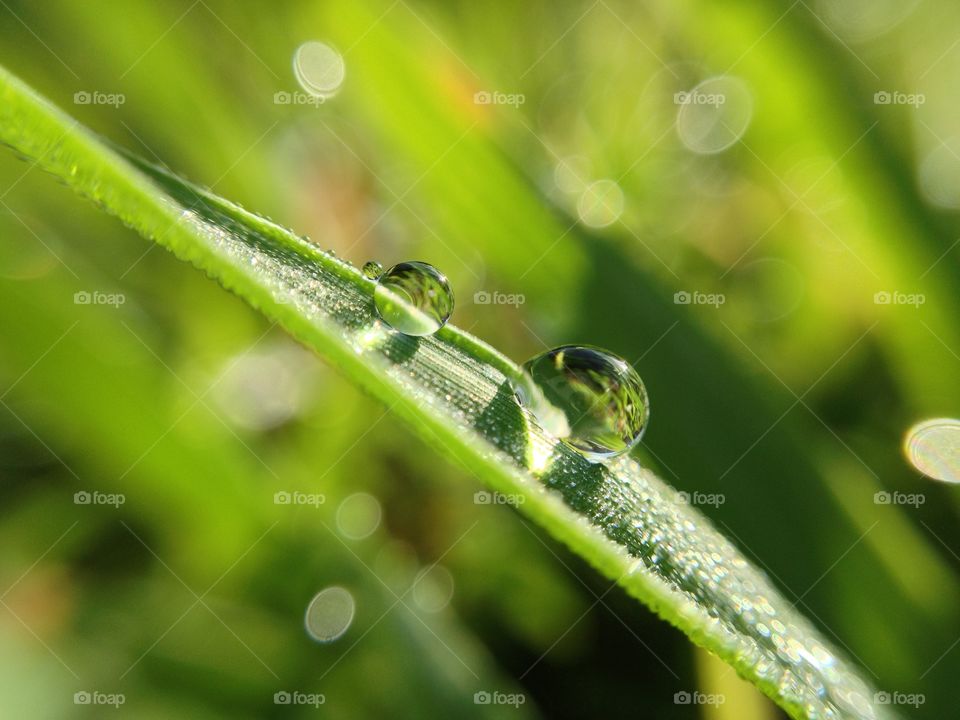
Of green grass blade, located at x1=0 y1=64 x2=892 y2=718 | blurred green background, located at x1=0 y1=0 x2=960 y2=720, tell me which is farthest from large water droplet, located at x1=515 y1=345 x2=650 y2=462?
blurred green background, located at x1=0 y1=0 x2=960 y2=720

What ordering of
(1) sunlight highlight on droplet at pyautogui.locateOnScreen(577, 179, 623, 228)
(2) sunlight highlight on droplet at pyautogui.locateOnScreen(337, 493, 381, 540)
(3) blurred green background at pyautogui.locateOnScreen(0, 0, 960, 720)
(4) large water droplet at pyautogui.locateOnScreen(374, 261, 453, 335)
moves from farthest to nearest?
(1) sunlight highlight on droplet at pyautogui.locateOnScreen(577, 179, 623, 228), (2) sunlight highlight on droplet at pyautogui.locateOnScreen(337, 493, 381, 540), (3) blurred green background at pyautogui.locateOnScreen(0, 0, 960, 720), (4) large water droplet at pyautogui.locateOnScreen(374, 261, 453, 335)

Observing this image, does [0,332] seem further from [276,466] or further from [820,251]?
[820,251]

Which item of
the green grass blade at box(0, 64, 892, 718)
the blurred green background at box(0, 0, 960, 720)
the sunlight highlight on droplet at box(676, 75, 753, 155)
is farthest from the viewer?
the sunlight highlight on droplet at box(676, 75, 753, 155)

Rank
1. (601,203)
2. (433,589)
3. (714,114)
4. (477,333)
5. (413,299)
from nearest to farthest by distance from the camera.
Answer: (413,299) < (433,589) < (477,333) < (601,203) < (714,114)

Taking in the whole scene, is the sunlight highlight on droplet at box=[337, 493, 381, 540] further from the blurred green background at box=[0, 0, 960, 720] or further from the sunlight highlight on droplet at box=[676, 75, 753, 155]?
the sunlight highlight on droplet at box=[676, 75, 753, 155]

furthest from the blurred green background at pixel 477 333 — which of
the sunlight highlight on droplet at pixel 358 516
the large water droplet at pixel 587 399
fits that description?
the large water droplet at pixel 587 399

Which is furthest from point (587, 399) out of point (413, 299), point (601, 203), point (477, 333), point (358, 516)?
point (601, 203)

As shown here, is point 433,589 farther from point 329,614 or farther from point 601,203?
point 601,203

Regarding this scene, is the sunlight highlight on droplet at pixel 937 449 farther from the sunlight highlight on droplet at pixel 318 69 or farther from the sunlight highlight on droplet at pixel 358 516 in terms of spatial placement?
the sunlight highlight on droplet at pixel 318 69
